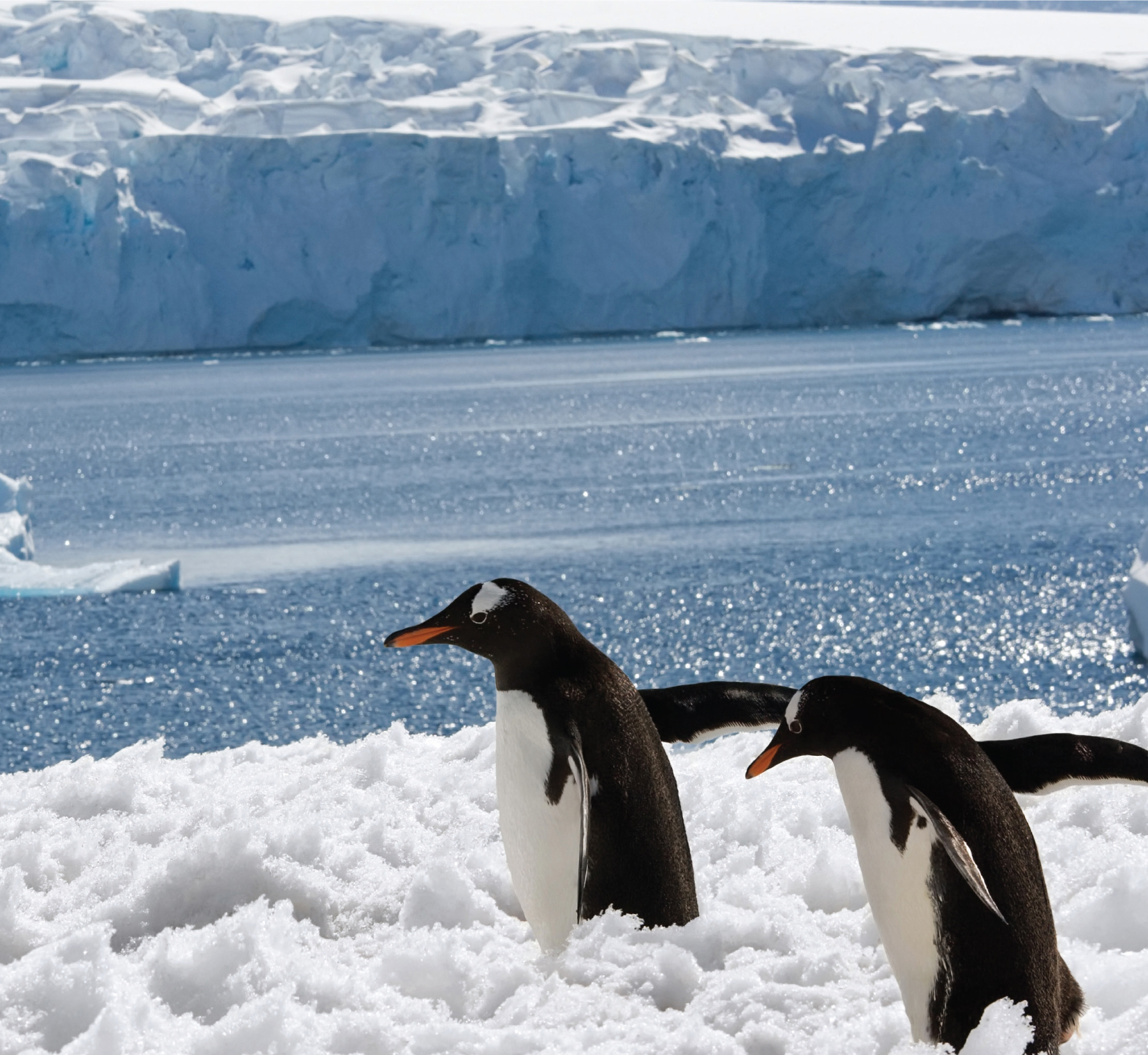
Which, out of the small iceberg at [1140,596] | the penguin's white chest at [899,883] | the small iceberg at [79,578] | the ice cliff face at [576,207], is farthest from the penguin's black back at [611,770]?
the ice cliff face at [576,207]

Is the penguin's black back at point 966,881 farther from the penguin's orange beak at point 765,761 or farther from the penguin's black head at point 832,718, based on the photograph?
the penguin's orange beak at point 765,761

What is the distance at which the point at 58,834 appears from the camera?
4.30m

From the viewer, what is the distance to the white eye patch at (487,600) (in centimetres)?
307

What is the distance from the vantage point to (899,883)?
2578 millimetres

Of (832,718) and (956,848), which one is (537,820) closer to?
(832,718)

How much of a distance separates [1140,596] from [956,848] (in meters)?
9.53

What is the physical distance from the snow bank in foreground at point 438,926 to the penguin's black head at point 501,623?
0.58 meters

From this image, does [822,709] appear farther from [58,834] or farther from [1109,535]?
[1109,535]

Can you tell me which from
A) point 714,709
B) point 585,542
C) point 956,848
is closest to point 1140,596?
point 585,542

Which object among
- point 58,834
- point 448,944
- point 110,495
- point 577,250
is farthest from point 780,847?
point 577,250

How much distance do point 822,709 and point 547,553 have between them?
15308mm

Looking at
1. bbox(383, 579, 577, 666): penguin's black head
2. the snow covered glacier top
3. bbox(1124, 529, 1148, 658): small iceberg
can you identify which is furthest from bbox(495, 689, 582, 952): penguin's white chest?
the snow covered glacier top

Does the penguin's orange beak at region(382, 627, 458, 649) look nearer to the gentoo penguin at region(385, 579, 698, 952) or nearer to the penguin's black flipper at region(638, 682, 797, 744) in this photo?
the gentoo penguin at region(385, 579, 698, 952)

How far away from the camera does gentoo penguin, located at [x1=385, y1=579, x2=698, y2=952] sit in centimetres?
303
